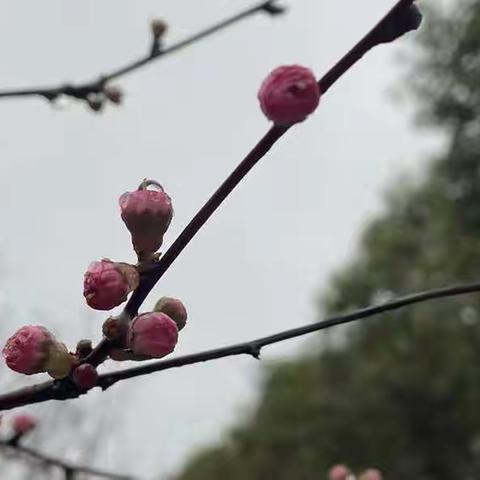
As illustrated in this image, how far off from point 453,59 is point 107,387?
7.58 m

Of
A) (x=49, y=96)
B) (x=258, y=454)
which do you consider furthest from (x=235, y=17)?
(x=258, y=454)

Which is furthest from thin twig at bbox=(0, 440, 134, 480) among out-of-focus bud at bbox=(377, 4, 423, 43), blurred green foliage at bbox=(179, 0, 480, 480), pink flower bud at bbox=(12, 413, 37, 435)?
blurred green foliage at bbox=(179, 0, 480, 480)

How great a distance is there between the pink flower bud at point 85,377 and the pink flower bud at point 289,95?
0.20 meters

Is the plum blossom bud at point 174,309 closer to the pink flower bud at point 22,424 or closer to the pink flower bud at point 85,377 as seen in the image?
the pink flower bud at point 85,377

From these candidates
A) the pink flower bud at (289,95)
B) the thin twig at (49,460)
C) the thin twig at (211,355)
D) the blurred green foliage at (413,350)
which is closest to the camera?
the pink flower bud at (289,95)

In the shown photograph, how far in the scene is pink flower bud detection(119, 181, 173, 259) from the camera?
58cm

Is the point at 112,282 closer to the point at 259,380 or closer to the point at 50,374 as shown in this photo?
the point at 50,374

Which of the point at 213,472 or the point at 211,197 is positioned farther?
the point at 213,472

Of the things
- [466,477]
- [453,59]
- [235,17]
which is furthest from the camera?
[466,477]

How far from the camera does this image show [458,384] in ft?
34.3

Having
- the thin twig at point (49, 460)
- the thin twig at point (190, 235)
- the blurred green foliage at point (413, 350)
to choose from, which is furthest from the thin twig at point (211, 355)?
the blurred green foliage at point (413, 350)

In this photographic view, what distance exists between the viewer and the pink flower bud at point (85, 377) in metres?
0.57

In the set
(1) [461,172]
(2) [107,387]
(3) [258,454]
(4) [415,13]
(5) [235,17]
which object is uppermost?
(1) [461,172]

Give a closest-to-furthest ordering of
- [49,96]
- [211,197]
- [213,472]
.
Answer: [211,197] < [49,96] < [213,472]
